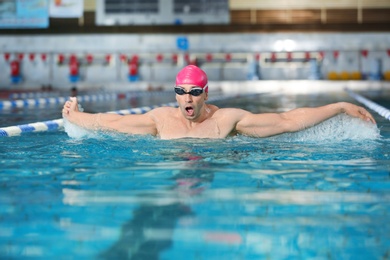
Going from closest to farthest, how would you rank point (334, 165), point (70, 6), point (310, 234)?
point (310, 234) → point (334, 165) → point (70, 6)

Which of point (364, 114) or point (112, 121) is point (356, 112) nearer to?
point (364, 114)

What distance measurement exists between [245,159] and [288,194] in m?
1.00

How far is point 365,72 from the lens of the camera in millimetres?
18234

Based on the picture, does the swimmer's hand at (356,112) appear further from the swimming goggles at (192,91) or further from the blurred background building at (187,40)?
the blurred background building at (187,40)

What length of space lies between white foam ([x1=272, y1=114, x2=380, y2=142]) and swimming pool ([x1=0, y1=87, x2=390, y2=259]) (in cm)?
26

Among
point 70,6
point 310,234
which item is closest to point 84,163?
point 310,234

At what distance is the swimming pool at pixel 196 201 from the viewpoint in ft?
6.29

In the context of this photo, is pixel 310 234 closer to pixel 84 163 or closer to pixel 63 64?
pixel 84 163

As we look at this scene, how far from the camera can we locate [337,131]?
14.9 ft

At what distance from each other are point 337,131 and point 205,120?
3.19 feet

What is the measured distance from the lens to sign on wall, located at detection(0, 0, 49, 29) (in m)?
17.6

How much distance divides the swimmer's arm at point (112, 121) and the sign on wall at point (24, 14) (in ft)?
45.0

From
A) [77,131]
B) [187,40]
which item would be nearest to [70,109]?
A: [77,131]

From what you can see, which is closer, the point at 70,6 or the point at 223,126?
the point at 223,126
